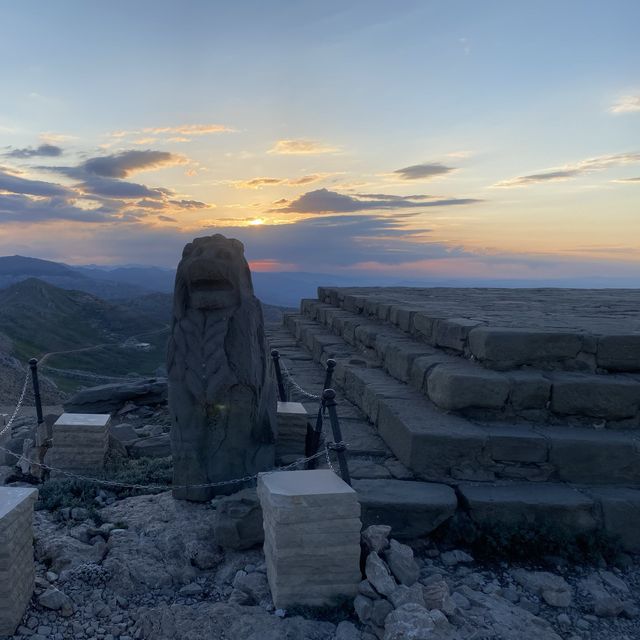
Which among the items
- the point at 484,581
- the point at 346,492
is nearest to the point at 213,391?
the point at 346,492

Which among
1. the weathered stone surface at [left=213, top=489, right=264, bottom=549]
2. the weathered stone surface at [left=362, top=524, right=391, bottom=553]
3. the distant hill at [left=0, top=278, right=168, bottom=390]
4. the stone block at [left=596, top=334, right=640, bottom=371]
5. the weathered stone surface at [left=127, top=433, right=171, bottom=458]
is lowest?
the distant hill at [left=0, top=278, right=168, bottom=390]

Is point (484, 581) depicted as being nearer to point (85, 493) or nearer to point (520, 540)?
point (520, 540)

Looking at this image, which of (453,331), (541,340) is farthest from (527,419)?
(453,331)

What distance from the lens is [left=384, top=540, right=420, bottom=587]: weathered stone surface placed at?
3.31m

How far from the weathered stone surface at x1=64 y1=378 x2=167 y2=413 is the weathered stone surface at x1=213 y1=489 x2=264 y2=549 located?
629 centimetres

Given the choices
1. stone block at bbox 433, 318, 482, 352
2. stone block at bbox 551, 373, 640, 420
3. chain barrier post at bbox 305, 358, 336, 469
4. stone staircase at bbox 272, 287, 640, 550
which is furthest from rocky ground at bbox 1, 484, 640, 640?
stone block at bbox 433, 318, 482, 352

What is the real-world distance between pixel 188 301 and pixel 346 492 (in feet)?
7.10

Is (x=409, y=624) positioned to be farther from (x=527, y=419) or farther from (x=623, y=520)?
(x=527, y=419)

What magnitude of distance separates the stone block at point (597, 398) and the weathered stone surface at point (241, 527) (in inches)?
108

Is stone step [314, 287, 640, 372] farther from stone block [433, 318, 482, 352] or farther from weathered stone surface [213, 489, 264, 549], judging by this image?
weathered stone surface [213, 489, 264, 549]

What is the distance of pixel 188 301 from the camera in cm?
454

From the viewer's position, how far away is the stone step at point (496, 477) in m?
3.93

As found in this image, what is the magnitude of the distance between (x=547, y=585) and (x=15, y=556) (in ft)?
10.7

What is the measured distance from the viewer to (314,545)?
127 inches
